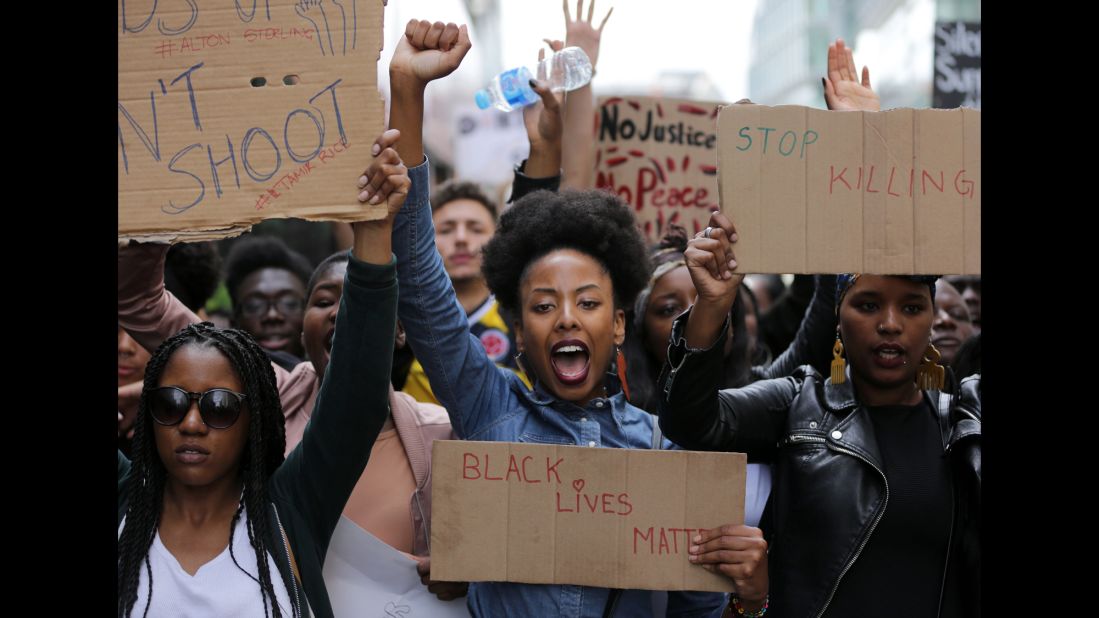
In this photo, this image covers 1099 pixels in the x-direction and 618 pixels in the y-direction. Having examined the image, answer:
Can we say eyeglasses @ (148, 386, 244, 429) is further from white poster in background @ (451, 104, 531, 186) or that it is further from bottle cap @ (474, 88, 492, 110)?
white poster in background @ (451, 104, 531, 186)

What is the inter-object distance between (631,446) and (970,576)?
0.89 meters

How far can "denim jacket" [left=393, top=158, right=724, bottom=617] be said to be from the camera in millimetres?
2900

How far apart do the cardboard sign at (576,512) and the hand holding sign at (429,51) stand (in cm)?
88

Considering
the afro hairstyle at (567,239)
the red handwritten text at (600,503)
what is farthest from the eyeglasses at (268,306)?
the red handwritten text at (600,503)

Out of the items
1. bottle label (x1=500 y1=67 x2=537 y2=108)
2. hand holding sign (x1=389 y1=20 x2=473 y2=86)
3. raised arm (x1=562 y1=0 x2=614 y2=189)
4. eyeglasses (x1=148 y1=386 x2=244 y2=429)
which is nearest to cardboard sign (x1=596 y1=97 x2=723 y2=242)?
raised arm (x1=562 y1=0 x2=614 y2=189)

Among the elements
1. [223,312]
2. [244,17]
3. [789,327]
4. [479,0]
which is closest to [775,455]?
[244,17]

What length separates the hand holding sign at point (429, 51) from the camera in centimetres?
279

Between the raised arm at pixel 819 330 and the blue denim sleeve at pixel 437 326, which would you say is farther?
the raised arm at pixel 819 330

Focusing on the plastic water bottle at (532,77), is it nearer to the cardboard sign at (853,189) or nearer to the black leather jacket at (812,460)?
the cardboard sign at (853,189)

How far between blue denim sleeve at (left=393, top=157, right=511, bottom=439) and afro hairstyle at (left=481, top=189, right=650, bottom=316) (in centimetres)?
35

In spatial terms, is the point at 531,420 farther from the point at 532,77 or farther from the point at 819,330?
the point at 532,77

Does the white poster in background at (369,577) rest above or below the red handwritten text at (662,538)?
below

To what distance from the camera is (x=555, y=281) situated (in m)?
3.17

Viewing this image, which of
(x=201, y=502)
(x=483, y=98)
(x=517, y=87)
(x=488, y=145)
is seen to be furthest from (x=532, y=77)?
(x=488, y=145)
